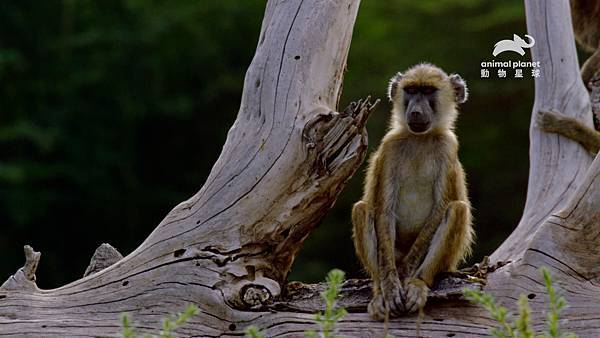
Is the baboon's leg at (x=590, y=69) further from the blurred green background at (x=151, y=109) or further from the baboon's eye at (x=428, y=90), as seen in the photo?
the blurred green background at (x=151, y=109)

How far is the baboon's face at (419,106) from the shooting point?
7.05m

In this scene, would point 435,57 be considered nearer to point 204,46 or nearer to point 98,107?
point 204,46

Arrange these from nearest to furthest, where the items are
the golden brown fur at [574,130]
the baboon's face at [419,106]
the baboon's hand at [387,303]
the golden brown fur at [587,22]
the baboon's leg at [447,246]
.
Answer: the baboon's hand at [387,303], the baboon's leg at [447,246], the baboon's face at [419,106], the golden brown fur at [574,130], the golden brown fur at [587,22]

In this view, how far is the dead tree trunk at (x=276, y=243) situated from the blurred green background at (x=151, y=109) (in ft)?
30.8

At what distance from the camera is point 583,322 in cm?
616

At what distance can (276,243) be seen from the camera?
6750 mm

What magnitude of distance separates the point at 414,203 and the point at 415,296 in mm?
894

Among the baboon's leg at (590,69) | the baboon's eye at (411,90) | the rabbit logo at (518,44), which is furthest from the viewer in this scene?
the baboon's leg at (590,69)

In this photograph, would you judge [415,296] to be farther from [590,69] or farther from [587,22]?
[587,22]

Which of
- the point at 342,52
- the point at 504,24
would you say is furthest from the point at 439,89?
the point at 504,24

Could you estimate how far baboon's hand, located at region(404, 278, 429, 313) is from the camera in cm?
630

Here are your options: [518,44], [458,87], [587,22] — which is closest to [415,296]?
[458,87]

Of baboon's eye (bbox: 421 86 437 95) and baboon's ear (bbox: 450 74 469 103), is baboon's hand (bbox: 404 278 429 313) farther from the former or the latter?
baboon's ear (bbox: 450 74 469 103)

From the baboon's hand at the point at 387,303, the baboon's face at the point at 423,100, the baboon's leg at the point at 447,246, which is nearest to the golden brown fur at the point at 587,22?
the baboon's face at the point at 423,100
